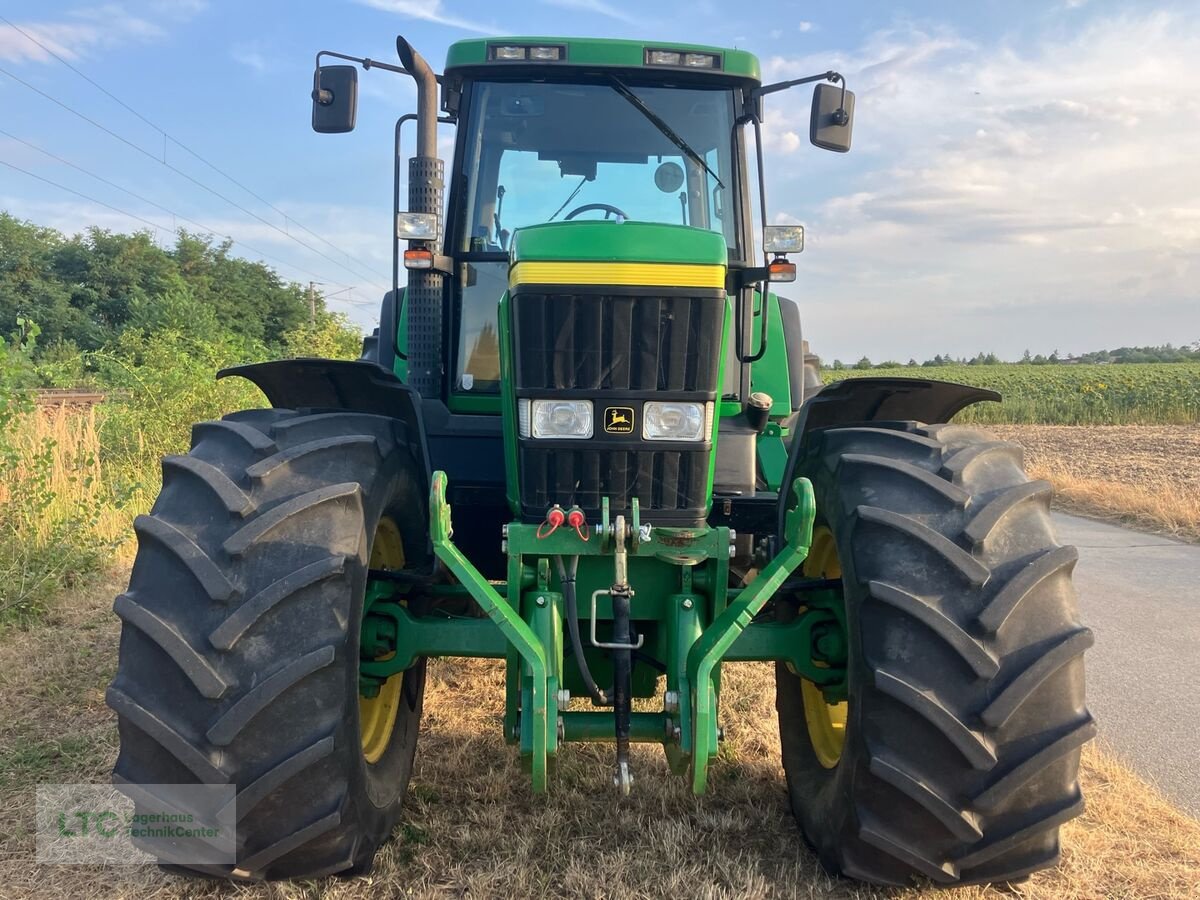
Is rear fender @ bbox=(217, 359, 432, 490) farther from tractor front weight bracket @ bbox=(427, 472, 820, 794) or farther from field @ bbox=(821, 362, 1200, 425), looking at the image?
field @ bbox=(821, 362, 1200, 425)

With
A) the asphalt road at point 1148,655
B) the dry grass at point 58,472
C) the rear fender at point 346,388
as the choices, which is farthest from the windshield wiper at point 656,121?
the dry grass at point 58,472

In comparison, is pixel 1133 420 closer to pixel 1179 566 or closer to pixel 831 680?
pixel 1179 566

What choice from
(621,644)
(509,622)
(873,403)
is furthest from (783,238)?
(509,622)

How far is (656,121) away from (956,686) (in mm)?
2424

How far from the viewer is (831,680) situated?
8.70 feet

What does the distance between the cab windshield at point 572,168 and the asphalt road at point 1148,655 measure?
2233 millimetres

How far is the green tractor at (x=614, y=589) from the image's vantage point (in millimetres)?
2162

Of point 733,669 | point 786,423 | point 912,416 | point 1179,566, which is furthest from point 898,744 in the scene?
point 1179,566

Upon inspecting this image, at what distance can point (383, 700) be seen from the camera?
9.84 feet

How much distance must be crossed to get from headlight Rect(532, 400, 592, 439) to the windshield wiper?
61.8 inches

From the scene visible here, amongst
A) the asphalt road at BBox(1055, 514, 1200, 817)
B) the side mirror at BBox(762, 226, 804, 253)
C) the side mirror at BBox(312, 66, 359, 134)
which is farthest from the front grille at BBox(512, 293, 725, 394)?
the asphalt road at BBox(1055, 514, 1200, 817)

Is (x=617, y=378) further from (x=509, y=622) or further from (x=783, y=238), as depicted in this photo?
(x=783, y=238)

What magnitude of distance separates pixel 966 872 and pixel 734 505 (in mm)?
1351

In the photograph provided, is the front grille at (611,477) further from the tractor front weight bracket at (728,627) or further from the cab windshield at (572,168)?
the cab windshield at (572,168)
